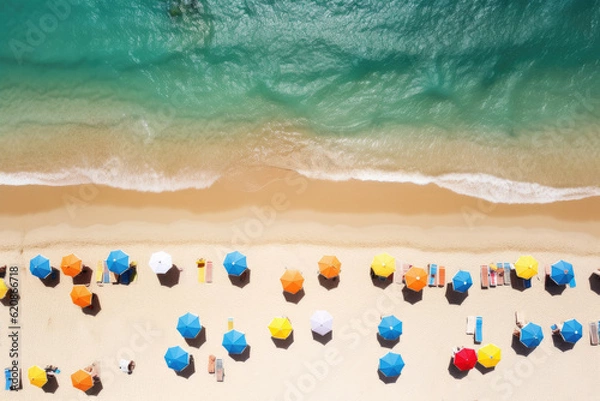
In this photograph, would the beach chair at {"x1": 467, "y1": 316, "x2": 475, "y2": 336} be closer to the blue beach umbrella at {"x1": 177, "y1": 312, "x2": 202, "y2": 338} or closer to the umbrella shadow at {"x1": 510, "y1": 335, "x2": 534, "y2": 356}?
the umbrella shadow at {"x1": 510, "y1": 335, "x2": 534, "y2": 356}

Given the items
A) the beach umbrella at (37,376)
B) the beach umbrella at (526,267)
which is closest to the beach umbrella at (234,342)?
the beach umbrella at (37,376)

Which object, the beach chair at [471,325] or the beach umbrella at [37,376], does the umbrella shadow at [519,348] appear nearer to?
the beach chair at [471,325]

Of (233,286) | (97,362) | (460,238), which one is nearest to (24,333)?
(97,362)

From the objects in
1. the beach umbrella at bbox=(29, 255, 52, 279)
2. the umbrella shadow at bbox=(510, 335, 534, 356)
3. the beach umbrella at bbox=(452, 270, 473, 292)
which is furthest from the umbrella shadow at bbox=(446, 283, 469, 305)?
the beach umbrella at bbox=(29, 255, 52, 279)

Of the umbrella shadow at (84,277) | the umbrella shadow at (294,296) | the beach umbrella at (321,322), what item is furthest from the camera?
the umbrella shadow at (84,277)

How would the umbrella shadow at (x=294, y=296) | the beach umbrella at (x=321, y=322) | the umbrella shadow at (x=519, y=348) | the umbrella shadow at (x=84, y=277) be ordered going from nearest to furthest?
the beach umbrella at (x=321, y=322), the umbrella shadow at (x=519, y=348), the umbrella shadow at (x=294, y=296), the umbrella shadow at (x=84, y=277)
